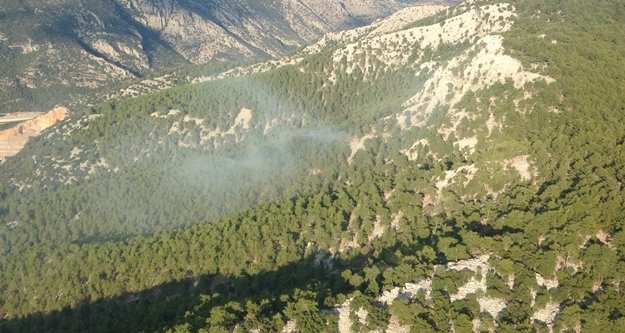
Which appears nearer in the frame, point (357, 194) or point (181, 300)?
point (181, 300)

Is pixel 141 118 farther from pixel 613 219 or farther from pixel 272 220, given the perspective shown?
pixel 613 219

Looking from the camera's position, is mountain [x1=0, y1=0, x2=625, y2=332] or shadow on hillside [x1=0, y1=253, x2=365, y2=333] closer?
mountain [x1=0, y1=0, x2=625, y2=332]

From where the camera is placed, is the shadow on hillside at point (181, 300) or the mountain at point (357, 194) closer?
the mountain at point (357, 194)

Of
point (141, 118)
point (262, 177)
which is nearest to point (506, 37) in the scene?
point (262, 177)

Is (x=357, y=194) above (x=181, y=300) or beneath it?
above
